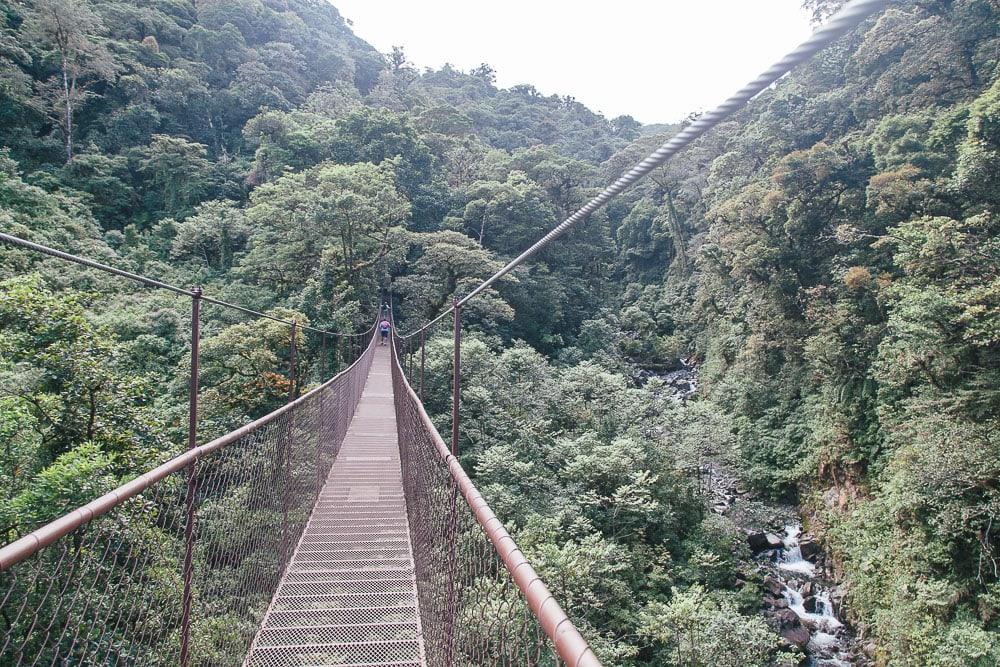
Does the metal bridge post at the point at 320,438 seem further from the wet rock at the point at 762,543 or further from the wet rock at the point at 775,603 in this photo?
the wet rock at the point at 762,543

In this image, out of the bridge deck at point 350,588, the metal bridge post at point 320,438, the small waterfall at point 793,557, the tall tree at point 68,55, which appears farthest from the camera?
the tall tree at point 68,55

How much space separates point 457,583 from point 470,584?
0.08 metres

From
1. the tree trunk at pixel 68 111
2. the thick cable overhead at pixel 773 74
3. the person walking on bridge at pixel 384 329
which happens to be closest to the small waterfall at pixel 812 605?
the thick cable overhead at pixel 773 74

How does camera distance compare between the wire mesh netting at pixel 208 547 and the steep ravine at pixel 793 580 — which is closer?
the wire mesh netting at pixel 208 547

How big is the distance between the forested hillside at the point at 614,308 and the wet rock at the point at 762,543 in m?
0.31

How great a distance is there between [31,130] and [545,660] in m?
17.4

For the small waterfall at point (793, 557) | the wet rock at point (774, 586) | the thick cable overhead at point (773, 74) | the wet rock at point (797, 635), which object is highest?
the thick cable overhead at point (773, 74)

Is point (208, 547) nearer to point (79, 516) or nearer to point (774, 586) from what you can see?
point (79, 516)

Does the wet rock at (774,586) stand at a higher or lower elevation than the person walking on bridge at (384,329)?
lower

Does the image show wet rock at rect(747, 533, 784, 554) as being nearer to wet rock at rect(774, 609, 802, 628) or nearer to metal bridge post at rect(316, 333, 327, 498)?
wet rock at rect(774, 609, 802, 628)

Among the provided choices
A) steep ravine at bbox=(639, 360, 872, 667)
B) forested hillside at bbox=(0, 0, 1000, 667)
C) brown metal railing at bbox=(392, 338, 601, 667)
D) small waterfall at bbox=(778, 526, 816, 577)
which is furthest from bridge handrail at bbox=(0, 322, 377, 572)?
small waterfall at bbox=(778, 526, 816, 577)

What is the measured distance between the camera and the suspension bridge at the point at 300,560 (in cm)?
75

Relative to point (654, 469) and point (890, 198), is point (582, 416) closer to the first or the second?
point (654, 469)

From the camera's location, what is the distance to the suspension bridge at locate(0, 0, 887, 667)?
2.48 ft
